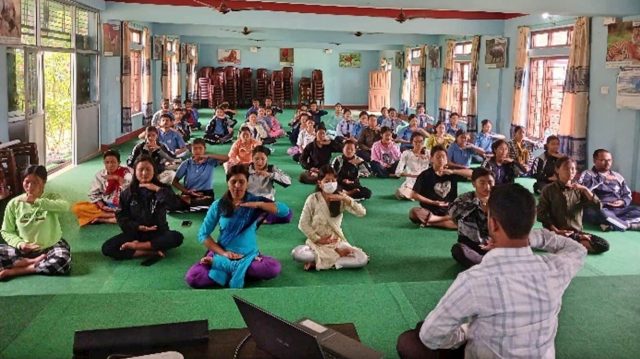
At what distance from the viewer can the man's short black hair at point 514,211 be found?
226 cm

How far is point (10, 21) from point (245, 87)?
20.1 m

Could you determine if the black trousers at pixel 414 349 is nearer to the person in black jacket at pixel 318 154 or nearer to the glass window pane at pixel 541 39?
the person in black jacket at pixel 318 154

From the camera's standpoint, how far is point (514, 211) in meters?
2.26

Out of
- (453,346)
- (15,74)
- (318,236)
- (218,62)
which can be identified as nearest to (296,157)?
(15,74)

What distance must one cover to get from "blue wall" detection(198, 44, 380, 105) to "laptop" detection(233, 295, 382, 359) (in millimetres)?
26623

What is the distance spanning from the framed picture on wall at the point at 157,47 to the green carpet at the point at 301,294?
11.8 metres

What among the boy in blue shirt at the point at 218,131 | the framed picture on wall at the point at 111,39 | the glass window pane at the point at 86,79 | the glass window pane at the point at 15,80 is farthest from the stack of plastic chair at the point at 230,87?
the glass window pane at the point at 15,80

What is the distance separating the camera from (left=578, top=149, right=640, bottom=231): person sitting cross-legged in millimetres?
7473

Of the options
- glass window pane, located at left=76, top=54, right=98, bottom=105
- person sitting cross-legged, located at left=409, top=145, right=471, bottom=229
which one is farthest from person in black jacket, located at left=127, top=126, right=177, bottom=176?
person sitting cross-legged, located at left=409, top=145, right=471, bottom=229

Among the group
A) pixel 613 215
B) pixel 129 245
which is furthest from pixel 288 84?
pixel 129 245

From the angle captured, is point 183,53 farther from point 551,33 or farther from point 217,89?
point 551,33

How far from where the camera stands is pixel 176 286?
5176 millimetres

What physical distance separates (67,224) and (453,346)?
5.55 metres

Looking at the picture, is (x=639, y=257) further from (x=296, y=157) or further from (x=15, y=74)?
(x=15, y=74)
